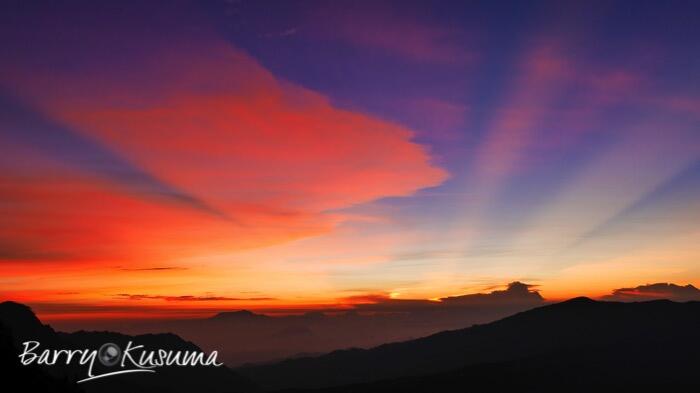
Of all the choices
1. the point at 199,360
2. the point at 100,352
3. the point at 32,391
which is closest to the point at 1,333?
the point at 32,391

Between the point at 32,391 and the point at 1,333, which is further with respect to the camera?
the point at 1,333

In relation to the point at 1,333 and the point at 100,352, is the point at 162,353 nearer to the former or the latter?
the point at 100,352

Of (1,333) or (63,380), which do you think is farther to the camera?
(1,333)

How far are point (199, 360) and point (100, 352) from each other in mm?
15133

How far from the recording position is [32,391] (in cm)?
7369

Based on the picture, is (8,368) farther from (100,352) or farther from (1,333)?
(100,352)

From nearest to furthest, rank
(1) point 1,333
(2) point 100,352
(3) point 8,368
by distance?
(2) point 100,352 < (3) point 8,368 < (1) point 1,333

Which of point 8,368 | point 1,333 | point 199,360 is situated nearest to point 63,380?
point 8,368

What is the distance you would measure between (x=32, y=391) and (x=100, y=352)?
467 inches

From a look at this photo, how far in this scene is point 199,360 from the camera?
3231 inches

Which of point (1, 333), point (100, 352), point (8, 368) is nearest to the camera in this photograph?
point (100, 352)

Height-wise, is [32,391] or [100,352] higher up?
[100,352]

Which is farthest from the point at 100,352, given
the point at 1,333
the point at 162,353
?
the point at 1,333

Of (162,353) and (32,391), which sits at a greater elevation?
(162,353)
